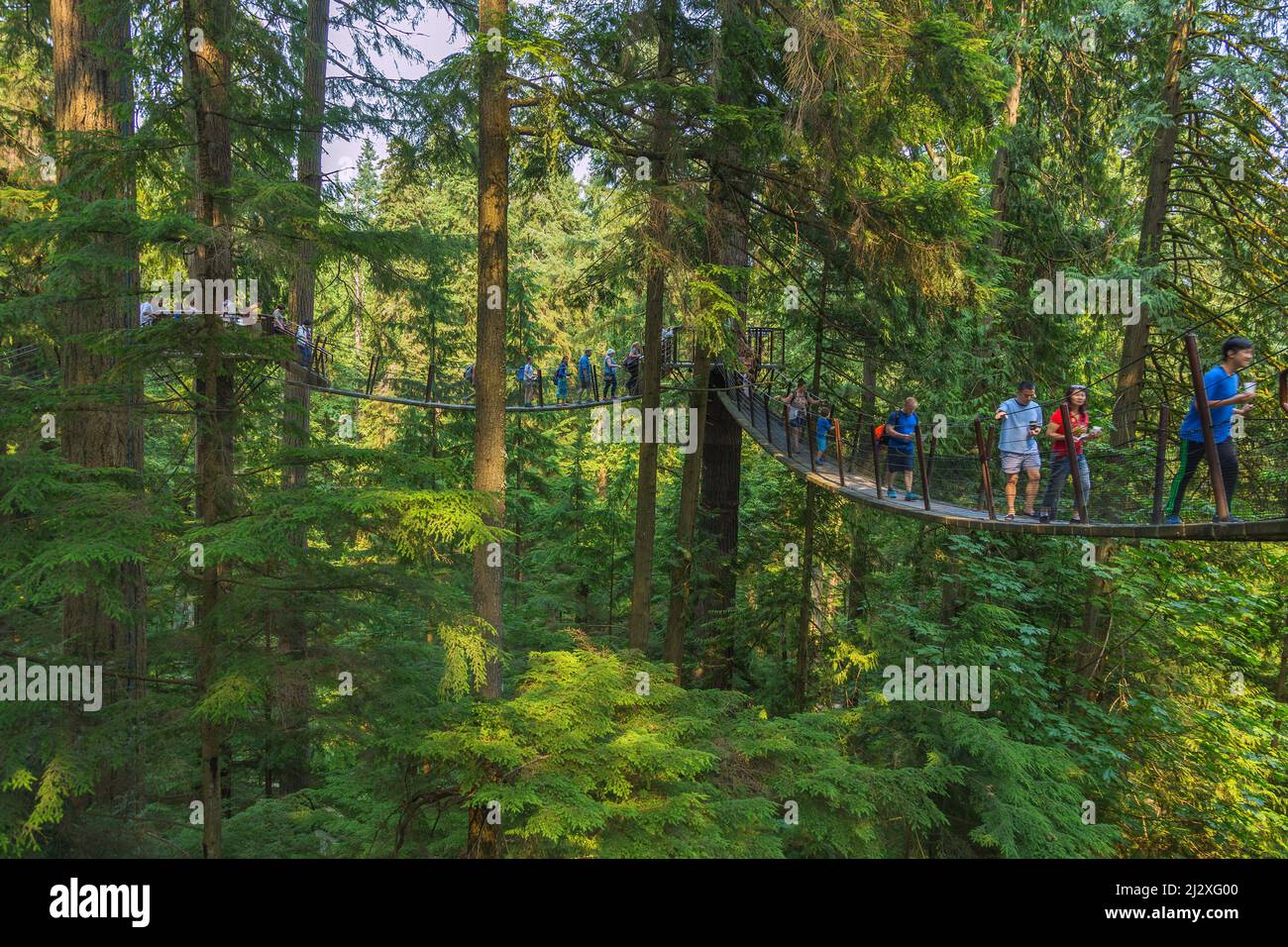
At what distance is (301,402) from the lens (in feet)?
22.8

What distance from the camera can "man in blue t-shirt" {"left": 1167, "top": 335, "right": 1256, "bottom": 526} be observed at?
3.79 meters

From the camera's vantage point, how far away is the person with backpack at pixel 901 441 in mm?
6586

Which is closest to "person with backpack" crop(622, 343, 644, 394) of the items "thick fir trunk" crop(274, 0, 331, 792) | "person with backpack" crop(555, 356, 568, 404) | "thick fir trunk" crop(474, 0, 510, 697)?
"person with backpack" crop(555, 356, 568, 404)

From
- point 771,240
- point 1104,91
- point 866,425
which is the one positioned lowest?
point 866,425

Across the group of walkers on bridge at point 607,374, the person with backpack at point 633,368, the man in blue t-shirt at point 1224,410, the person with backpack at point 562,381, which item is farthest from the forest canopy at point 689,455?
the person with backpack at point 562,381

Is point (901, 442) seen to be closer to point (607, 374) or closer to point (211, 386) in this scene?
point (211, 386)

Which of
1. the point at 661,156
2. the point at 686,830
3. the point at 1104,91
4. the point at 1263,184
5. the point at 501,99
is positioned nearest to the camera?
the point at 686,830

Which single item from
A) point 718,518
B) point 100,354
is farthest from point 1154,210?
point 100,354

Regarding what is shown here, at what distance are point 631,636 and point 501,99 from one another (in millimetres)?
4937

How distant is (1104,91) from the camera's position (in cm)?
813

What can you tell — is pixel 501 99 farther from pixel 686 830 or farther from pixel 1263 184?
pixel 1263 184

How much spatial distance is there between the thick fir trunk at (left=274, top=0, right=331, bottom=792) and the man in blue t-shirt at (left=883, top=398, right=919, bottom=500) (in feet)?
15.2

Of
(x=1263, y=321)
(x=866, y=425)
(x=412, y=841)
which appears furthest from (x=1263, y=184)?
(x=412, y=841)

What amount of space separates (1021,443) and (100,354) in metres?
6.10
